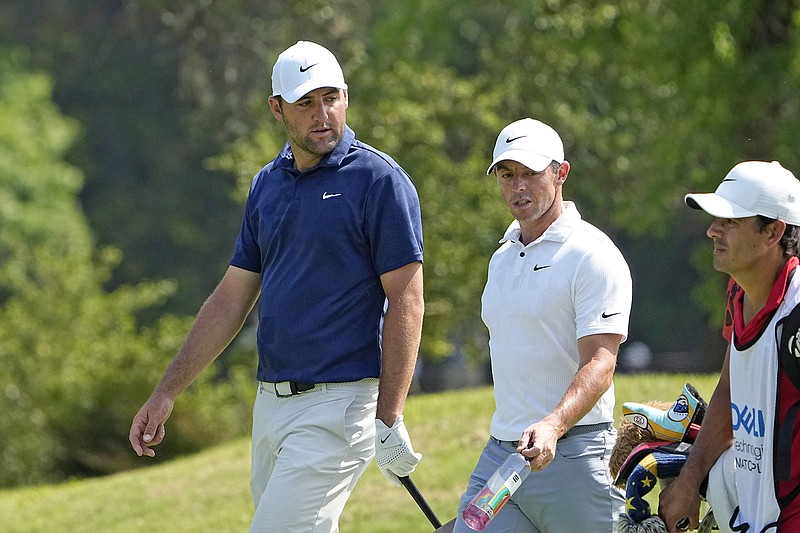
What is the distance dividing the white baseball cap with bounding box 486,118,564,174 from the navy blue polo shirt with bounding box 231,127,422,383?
0.63 m

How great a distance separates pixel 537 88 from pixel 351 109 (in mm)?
3624

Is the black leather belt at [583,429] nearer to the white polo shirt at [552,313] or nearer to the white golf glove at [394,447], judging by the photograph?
the white polo shirt at [552,313]

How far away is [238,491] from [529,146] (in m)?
6.80

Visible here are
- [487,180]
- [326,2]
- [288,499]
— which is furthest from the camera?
[326,2]

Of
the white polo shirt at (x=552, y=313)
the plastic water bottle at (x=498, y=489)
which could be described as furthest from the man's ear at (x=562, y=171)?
the plastic water bottle at (x=498, y=489)

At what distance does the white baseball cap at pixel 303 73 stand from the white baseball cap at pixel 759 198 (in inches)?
65.7

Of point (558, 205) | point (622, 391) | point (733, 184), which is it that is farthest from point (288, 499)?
point (622, 391)

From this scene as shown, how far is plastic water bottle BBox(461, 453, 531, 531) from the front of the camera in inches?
152

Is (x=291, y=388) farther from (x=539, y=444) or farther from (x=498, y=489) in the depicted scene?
(x=539, y=444)

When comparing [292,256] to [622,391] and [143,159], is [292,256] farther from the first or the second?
[143,159]

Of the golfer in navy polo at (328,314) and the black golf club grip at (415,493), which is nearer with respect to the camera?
the golfer in navy polo at (328,314)

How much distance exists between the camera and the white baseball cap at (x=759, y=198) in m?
3.67

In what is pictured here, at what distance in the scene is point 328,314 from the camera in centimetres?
482

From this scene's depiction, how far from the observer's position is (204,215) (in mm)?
37500
